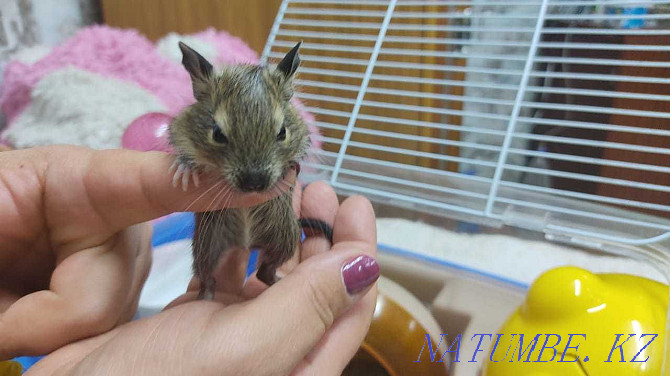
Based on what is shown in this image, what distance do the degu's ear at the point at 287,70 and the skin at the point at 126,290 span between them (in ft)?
0.66

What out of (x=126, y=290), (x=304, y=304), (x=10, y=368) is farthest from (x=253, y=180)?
(x=10, y=368)

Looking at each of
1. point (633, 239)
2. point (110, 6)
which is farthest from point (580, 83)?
point (110, 6)

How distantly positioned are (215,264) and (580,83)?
131 centimetres

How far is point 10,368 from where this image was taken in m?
0.91

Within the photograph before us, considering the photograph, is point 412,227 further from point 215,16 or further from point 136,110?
point 215,16

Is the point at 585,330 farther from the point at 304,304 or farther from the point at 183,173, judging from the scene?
the point at 183,173

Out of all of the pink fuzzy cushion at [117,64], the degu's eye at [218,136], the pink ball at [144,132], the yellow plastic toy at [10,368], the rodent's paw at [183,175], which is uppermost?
the pink fuzzy cushion at [117,64]

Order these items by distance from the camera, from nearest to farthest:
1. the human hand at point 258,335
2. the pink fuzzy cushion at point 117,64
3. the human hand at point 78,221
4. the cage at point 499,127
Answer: the human hand at point 258,335 < the human hand at point 78,221 < the cage at point 499,127 < the pink fuzzy cushion at point 117,64

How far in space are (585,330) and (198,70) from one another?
796 millimetres

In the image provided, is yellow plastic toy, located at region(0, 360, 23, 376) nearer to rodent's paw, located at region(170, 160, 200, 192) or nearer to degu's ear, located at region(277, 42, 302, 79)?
rodent's paw, located at region(170, 160, 200, 192)

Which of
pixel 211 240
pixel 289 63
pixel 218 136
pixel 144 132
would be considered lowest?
pixel 211 240

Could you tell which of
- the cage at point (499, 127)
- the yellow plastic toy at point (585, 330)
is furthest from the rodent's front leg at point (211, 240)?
the yellow plastic toy at point (585, 330)

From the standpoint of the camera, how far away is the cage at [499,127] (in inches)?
48.3

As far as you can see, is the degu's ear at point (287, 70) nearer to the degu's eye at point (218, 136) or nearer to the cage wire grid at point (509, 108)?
the degu's eye at point (218, 136)
